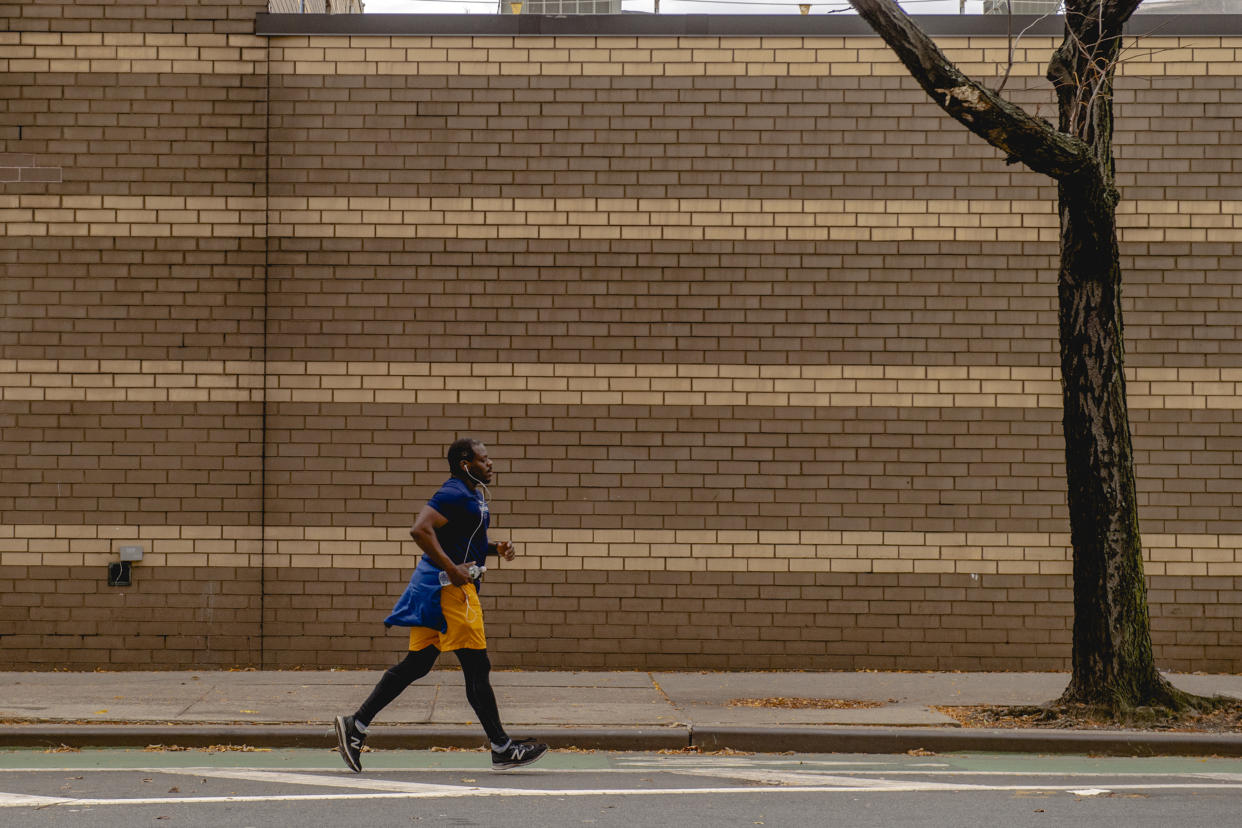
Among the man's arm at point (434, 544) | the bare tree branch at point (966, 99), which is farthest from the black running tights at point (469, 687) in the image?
the bare tree branch at point (966, 99)

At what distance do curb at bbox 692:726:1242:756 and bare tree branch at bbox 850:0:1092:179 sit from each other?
372 cm

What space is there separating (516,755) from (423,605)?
0.95 meters

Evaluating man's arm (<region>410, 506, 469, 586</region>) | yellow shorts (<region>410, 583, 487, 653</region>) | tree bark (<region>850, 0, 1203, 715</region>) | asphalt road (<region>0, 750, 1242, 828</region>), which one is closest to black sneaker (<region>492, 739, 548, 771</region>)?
asphalt road (<region>0, 750, 1242, 828</region>)

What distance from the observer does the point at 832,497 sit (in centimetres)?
1163

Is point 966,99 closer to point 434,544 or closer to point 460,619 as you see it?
point 434,544

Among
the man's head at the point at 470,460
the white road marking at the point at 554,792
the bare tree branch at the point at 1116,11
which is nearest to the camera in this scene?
the white road marking at the point at 554,792

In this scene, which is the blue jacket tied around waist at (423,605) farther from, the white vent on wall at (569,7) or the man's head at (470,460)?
the white vent on wall at (569,7)

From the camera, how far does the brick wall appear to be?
11523 mm

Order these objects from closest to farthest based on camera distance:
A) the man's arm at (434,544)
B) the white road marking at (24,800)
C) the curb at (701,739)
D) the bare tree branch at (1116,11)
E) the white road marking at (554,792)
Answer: the white road marking at (24,800), the white road marking at (554,792), the man's arm at (434,544), the curb at (701,739), the bare tree branch at (1116,11)

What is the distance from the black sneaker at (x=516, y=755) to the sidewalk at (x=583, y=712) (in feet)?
3.54

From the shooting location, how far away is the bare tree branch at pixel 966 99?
340 inches

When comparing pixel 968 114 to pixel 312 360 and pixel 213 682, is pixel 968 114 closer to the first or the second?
pixel 312 360

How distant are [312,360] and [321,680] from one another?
2721 millimetres

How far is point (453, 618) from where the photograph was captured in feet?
23.9
